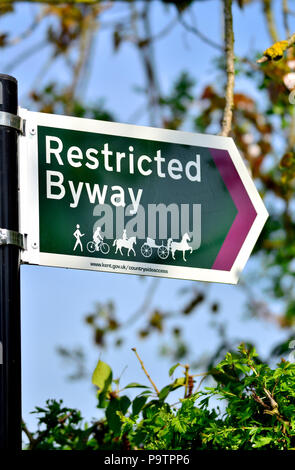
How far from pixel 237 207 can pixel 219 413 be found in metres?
0.42

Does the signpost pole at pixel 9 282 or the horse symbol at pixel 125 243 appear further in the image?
the horse symbol at pixel 125 243

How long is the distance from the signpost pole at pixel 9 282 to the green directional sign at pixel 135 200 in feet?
0.14

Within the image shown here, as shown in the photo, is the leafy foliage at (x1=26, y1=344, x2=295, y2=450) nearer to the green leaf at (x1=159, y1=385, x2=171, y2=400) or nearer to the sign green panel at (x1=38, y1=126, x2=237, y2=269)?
the green leaf at (x1=159, y1=385, x2=171, y2=400)

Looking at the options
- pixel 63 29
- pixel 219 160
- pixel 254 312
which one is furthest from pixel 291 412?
pixel 254 312

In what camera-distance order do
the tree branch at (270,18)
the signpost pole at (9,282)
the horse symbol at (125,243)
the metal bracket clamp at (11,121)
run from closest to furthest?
the signpost pole at (9,282) < the metal bracket clamp at (11,121) < the horse symbol at (125,243) < the tree branch at (270,18)

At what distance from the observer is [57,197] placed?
137cm

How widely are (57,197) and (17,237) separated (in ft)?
0.43

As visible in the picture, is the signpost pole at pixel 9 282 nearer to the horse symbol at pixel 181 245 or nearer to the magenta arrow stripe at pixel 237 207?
the horse symbol at pixel 181 245

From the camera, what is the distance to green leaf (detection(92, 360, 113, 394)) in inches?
68.3

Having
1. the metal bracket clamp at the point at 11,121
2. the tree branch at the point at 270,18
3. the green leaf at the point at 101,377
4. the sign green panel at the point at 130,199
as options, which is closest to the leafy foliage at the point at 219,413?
the green leaf at the point at 101,377

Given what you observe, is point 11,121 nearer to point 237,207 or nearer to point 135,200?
point 135,200

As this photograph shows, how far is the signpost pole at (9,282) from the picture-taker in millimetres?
1202

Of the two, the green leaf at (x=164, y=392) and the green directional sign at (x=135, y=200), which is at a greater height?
the green directional sign at (x=135, y=200)
